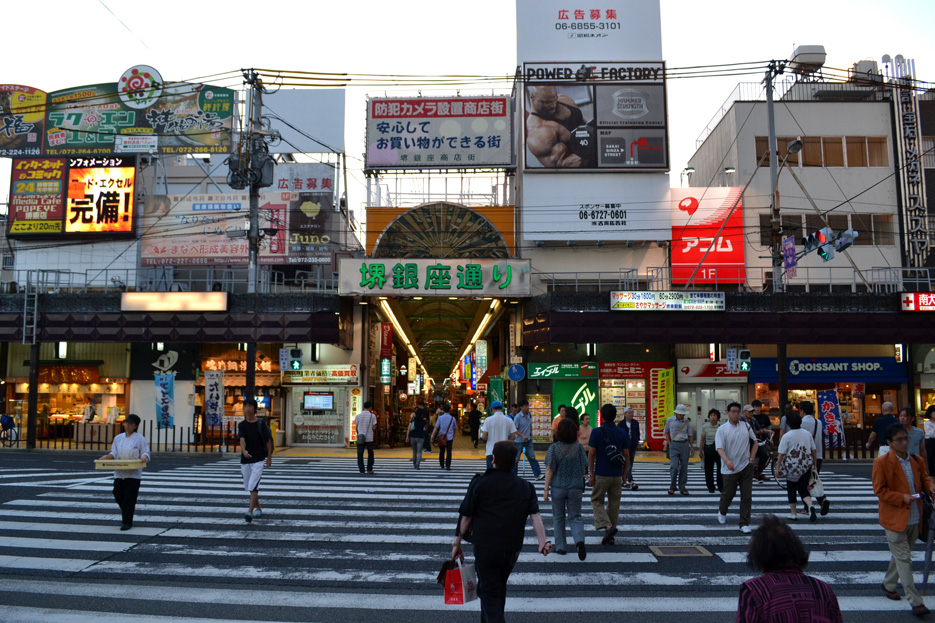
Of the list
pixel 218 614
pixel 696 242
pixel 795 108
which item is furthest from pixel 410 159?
pixel 218 614

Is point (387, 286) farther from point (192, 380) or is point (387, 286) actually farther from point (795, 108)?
point (795, 108)

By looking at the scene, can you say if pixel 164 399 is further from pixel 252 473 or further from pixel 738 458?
pixel 738 458

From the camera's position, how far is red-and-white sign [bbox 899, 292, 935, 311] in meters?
25.8

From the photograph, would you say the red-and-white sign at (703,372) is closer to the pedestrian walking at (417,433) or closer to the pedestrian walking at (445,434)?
the pedestrian walking at (445,434)

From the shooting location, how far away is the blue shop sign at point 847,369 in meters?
28.3

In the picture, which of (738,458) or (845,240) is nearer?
(738,458)

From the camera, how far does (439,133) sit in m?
32.5

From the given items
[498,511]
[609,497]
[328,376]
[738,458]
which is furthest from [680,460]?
[328,376]

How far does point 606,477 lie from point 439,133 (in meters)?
25.5

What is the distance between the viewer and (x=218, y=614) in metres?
6.59

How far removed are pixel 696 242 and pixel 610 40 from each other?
10239mm

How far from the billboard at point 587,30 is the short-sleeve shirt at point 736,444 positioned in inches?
1001

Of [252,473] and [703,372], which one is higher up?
[703,372]

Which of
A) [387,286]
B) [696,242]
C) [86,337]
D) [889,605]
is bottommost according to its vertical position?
[889,605]
